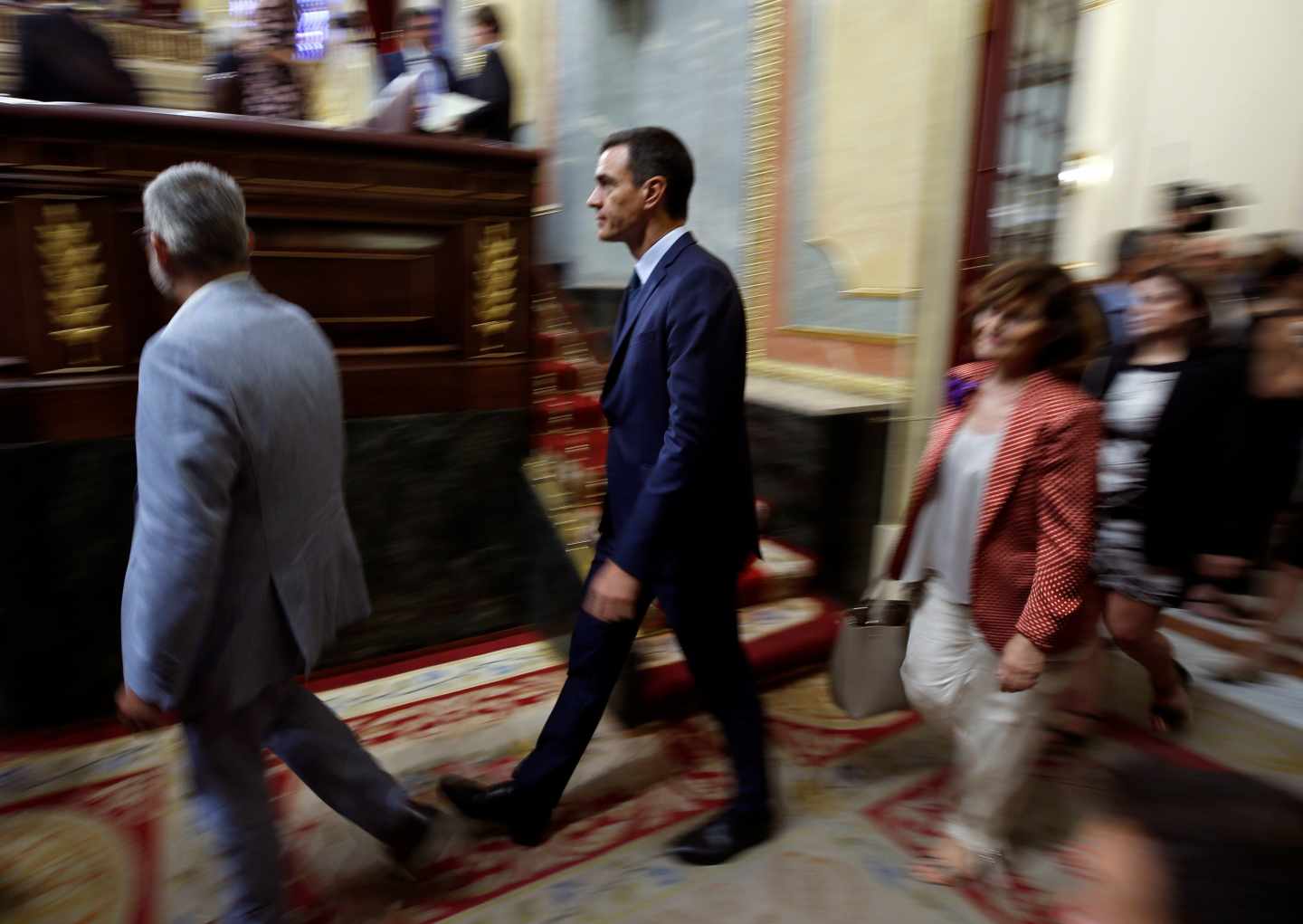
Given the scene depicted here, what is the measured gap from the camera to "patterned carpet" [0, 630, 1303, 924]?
189 cm

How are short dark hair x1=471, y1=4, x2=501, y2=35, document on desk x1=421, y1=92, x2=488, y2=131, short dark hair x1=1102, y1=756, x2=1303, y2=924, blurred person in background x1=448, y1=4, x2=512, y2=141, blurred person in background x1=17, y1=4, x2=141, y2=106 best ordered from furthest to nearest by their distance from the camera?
short dark hair x1=471, y1=4, x2=501, y2=35 → blurred person in background x1=448, y1=4, x2=512, y2=141 → document on desk x1=421, y1=92, x2=488, y2=131 → blurred person in background x1=17, y1=4, x2=141, y2=106 → short dark hair x1=1102, y1=756, x2=1303, y2=924

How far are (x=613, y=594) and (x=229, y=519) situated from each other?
76 cm

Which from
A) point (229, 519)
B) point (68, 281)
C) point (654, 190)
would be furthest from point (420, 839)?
point (68, 281)

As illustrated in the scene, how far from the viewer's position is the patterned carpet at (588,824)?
1.89 metres

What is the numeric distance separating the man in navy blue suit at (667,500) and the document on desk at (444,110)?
2507 millimetres

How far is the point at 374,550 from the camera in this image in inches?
114

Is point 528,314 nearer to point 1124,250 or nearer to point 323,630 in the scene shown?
point 323,630

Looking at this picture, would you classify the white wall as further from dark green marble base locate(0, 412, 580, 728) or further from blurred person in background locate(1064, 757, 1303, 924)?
blurred person in background locate(1064, 757, 1303, 924)

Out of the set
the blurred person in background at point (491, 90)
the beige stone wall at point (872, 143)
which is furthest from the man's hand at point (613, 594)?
the blurred person in background at point (491, 90)

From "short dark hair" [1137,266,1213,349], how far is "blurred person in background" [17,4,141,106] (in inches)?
127

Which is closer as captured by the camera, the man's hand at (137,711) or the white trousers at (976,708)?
the man's hand at (137,711)

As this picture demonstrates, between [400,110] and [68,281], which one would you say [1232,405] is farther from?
[68,281]

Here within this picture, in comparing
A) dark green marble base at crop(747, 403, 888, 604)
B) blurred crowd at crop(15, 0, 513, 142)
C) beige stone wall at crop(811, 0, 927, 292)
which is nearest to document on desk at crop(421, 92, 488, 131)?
blurred crowd at crop(15, 0, 513, 142)

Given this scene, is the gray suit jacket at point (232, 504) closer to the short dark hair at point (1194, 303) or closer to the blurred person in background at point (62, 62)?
the blurred person in background at point (62, 62)
